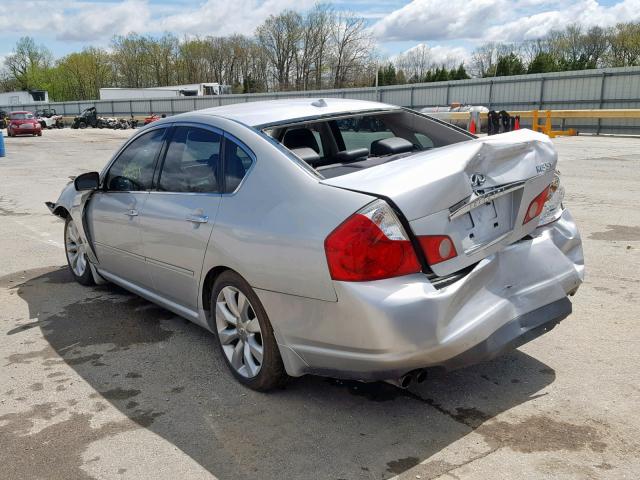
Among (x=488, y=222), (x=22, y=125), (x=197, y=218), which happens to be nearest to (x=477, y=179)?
(x=488, y=222)

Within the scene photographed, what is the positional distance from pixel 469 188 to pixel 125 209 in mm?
2654

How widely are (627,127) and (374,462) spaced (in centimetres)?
2797

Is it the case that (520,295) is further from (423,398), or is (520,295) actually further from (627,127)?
(627,127)

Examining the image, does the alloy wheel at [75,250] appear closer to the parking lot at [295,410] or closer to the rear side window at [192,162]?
the parking lot at [295,410]

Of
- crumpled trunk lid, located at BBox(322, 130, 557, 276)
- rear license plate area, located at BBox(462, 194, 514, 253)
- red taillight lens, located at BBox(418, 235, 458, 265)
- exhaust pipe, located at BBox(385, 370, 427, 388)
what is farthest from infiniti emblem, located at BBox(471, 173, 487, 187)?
exhaust pipe, located at BBox(385, 370, 427, 388)

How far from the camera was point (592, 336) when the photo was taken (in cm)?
407

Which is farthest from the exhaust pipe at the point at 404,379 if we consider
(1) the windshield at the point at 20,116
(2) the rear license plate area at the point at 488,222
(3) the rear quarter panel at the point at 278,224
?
(1) the windshield at the point at 20,116

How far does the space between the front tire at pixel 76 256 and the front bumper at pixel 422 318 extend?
3.06 meters

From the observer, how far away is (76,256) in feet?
18.9

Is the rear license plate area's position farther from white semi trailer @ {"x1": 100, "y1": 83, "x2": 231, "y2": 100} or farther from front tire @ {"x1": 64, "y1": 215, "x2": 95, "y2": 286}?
white semi trailer @ {"x1": 100, "y1": 83, "x2": 231, "y2": 100}

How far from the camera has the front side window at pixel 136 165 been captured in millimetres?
4316

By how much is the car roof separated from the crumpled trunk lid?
33.6 inches

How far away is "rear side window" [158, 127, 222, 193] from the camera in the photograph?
3652mm

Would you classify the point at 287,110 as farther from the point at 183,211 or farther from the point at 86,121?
the point at 86,121
